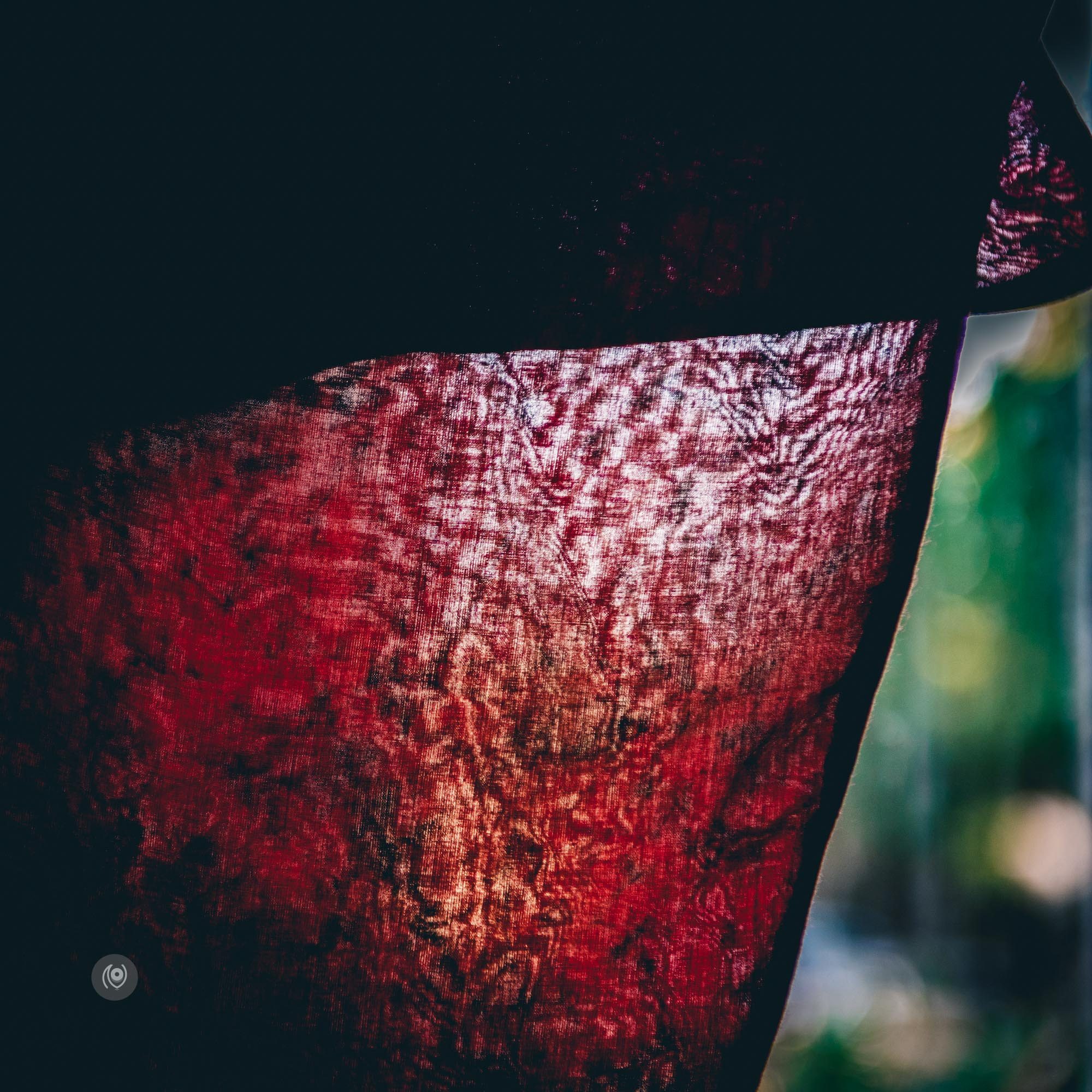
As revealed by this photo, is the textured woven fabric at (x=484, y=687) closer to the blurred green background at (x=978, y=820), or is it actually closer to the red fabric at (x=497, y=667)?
the red fabric at (x=497, y=667)

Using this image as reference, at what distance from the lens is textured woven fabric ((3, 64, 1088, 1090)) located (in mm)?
553

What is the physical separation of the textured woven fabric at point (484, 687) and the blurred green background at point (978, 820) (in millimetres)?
3502

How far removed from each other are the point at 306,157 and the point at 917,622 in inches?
274

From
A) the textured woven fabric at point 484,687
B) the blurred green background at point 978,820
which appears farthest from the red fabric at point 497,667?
the blurred green background at point 978,820

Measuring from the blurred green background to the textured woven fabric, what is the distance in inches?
138

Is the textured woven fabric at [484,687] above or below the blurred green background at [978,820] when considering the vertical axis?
above

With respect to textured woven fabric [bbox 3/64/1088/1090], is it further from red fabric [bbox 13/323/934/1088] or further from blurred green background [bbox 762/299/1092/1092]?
blurred green background [bbox 762/299/1092/1092]

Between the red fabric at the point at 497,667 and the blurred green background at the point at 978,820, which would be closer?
the red fabric at the point at 497,667

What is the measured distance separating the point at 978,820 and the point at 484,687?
6.39 m

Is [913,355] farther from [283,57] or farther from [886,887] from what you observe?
[886,887]

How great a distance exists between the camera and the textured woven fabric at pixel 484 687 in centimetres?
55

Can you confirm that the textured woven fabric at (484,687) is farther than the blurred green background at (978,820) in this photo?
No

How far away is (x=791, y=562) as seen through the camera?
0.58m

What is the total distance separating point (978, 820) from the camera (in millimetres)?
5453
